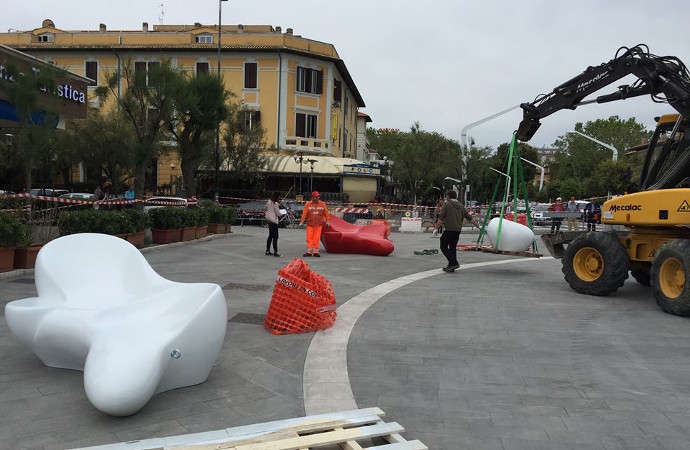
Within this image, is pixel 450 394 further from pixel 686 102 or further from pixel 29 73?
pixel 29 73

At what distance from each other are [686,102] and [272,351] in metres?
7.62

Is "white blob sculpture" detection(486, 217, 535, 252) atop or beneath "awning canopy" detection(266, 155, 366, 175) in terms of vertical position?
beneath

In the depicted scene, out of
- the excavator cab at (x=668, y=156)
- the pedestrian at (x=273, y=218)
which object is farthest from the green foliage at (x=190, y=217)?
the excavator cab at (x=668, y=156)

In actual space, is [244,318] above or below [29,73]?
below

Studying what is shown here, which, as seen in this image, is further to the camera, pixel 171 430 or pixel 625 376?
pixel 625 376

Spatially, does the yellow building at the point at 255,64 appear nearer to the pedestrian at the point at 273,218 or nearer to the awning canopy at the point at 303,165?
the awning canopy at the point at 303,165

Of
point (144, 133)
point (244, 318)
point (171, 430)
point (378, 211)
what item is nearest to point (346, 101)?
point (378, 211)

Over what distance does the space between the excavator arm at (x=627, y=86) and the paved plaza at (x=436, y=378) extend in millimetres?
3539

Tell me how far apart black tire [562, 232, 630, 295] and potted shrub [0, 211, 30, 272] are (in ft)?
31.4

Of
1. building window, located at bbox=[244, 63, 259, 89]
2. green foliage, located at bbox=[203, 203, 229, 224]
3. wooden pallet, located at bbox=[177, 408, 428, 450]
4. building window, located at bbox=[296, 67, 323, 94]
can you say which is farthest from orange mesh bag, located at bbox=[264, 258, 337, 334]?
building window, located at bbox=[244, 63, 259, 89]

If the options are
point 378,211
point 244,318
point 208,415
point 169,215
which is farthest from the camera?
point 378,211

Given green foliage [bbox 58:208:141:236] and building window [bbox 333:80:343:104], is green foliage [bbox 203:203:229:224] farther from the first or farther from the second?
building window [bbox 333:80:343:104]

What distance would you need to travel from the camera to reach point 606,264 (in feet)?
29.6

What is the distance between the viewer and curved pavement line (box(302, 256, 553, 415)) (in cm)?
428
